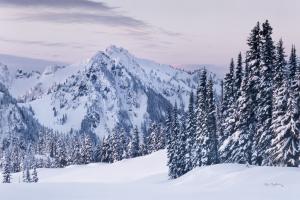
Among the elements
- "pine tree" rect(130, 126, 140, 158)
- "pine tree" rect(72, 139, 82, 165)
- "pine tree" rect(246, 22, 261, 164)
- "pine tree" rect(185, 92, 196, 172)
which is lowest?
"pine tree" rect(72, 139, 82, 165)

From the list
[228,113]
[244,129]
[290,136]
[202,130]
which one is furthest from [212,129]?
[290,136]

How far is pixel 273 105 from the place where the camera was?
4941cm

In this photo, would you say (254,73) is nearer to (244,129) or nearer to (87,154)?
(244,129)

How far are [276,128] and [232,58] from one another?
24108 mm

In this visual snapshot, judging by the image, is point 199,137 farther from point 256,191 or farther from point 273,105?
point 256,191

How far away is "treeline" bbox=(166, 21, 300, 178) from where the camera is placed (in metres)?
47.6

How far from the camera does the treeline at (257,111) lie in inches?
1873

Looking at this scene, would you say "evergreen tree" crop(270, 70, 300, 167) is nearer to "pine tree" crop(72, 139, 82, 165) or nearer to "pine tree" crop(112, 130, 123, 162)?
"pine tree" crop(112, 130, 123, 162)

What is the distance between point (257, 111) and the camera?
54.4m

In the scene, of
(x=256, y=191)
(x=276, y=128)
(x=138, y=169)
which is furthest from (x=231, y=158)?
(x=138, y=169)

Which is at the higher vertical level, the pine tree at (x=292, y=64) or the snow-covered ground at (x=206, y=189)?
the pine tree at (x=292, y=64)

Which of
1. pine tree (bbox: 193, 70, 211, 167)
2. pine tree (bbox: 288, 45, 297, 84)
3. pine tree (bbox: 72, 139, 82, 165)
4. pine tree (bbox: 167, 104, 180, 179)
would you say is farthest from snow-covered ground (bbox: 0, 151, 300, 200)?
pine tree (bbox: 72, 139, 82, 165)

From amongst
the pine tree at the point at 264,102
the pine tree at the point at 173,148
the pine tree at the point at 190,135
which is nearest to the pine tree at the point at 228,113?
the pine tree at the point at 264,102

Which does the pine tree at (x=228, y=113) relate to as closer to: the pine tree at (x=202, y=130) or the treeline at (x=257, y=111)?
the treeline at (x=257, y=111)
